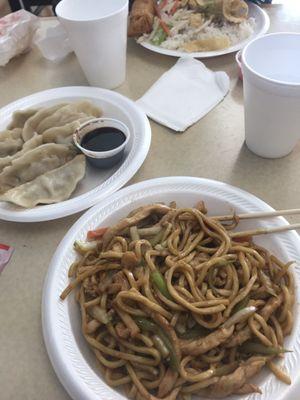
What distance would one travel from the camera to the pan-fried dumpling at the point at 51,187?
105 centimetres

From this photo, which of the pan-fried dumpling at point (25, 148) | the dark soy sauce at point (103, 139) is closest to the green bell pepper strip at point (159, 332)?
the dark soy sauce at point (103, 139)

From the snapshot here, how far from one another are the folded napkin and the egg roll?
334 mm

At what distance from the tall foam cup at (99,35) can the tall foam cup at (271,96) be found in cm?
53

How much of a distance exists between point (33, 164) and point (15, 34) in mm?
864

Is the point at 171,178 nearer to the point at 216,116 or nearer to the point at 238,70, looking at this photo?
the point at 216,116

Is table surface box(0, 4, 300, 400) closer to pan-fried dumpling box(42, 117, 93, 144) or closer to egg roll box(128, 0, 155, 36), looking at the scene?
egg roll box(128, 0, 155, 36)

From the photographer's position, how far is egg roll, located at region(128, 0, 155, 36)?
5.55 feet

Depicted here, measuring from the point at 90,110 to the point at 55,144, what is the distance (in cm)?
24

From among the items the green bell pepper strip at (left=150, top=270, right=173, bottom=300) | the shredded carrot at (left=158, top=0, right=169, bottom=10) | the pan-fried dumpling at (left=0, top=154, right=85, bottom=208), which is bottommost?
the pan-fried dumpling at (left=0, top=154, right=85, bottom=208)

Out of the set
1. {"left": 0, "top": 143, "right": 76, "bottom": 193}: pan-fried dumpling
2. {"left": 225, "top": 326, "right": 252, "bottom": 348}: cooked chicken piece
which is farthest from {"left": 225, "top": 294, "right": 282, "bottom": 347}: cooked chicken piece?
{"left": 0, "top": 143, "right": 76, "bottom": 193}: pan-fried dumpling

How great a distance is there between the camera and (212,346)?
0.71m

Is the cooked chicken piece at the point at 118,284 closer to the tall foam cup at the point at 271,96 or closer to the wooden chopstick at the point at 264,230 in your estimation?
the wooden chopstick at the point at 264,230

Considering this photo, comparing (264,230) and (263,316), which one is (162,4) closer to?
(264,230)

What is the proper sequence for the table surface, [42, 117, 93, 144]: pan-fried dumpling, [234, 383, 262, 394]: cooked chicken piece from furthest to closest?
[42, 117, 93, 144]: pan-fried dumpling → the table surface → [234, 383, 262, 394]: cooked chicken piece
